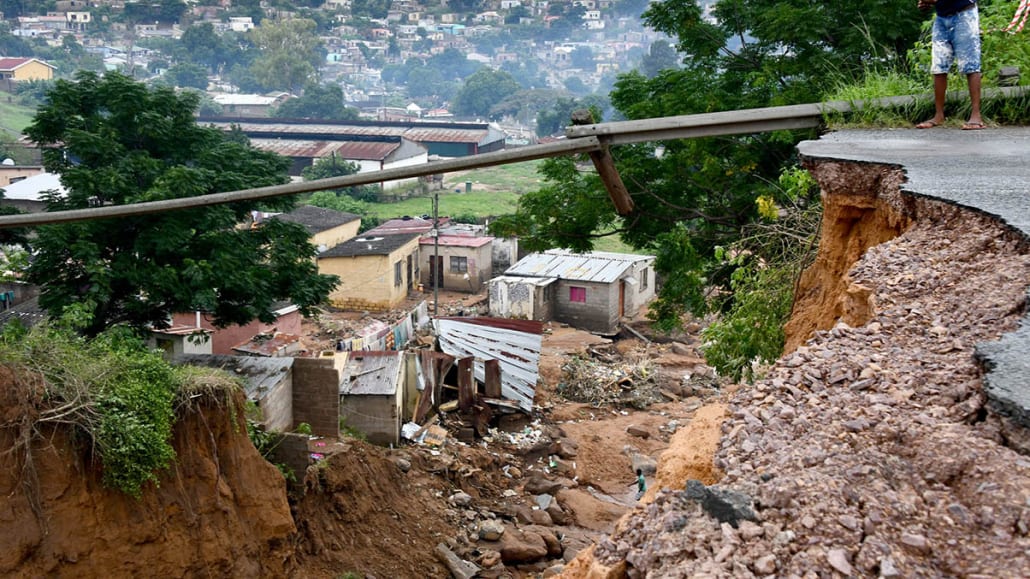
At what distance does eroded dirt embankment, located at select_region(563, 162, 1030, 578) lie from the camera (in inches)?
80.0

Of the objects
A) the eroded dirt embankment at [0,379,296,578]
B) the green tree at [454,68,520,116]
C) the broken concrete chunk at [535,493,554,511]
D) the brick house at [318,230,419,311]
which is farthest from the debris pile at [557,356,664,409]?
the green tree at [454,68,520,116]

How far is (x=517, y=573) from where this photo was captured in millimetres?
13094

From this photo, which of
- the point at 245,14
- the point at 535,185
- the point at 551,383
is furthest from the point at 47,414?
the point at 245,14

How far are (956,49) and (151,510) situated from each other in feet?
26.4

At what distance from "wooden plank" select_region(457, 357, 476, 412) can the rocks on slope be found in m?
16.3

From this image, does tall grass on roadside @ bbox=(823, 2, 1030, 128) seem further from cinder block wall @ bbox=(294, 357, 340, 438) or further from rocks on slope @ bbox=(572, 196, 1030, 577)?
cinder block wall @ bbox=(294, 357, 340, 438)

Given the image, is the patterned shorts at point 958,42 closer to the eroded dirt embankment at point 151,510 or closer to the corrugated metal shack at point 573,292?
the eroded dirt embankment at point 151,510

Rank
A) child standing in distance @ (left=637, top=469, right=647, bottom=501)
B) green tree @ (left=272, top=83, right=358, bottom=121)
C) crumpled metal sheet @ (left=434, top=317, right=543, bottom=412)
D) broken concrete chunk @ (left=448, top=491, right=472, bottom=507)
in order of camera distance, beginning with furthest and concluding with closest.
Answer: green tree @ (left=272, top=83, right=358, bottom=121)
crumpled metal sheet @ (left=434, top=317, right=543, bottom=412)
child standing in distance @ (left=637, top=469, right=647, bottom=501)
broken concrete chunk @ (left=448, top=491, right=472, bottom=507)

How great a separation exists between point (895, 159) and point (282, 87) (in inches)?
4127

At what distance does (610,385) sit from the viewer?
22766 mm

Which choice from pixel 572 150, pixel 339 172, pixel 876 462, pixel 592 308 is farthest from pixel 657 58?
pixel 876 462

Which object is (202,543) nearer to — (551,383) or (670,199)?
(670,199)

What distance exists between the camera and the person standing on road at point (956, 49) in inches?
262

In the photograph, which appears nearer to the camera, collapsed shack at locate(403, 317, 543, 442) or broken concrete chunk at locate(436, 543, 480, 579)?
broken concrete chunk at locate(436, 543, 480, 579)
